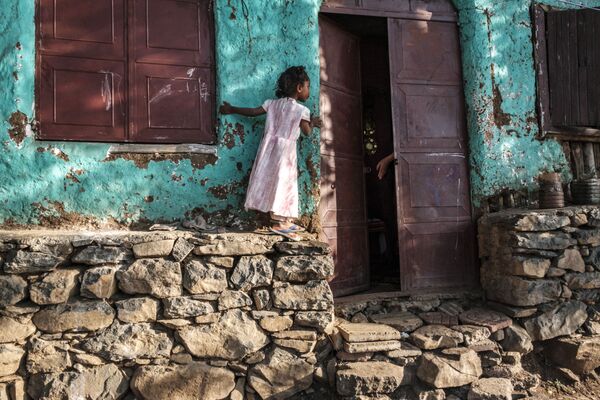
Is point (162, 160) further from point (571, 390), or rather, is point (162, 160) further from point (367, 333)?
point (571, 390)

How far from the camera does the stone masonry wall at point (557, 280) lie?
3840 mm

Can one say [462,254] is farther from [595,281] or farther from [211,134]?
[211,134]

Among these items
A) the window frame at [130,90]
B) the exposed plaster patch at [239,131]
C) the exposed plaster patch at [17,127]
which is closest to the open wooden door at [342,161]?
the exposed plaster patch at [239,131]

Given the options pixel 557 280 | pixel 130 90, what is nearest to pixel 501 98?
pixel 557 280

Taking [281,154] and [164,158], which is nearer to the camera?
[281,154]

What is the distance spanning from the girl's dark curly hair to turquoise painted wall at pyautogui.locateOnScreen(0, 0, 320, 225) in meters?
A: 0.18

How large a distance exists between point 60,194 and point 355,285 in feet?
8.94

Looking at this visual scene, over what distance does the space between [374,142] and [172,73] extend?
333 cm

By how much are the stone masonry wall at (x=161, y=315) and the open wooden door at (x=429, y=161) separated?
1.42 metres

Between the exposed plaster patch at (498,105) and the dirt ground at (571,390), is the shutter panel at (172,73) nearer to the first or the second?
the exposed plaster patch at (498,105)

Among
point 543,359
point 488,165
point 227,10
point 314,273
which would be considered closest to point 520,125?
point 488,165

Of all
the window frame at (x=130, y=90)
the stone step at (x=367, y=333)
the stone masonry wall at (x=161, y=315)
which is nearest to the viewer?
the stone masonry wall at (x=161, y=315)

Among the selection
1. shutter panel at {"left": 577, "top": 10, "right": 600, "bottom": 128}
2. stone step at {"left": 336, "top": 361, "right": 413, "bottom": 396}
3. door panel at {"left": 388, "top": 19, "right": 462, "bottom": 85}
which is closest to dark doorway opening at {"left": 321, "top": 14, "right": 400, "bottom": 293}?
door panel at {"left": 388, "top": 19, "right": 462, "bottom": 85}

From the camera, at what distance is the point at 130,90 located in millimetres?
3754
